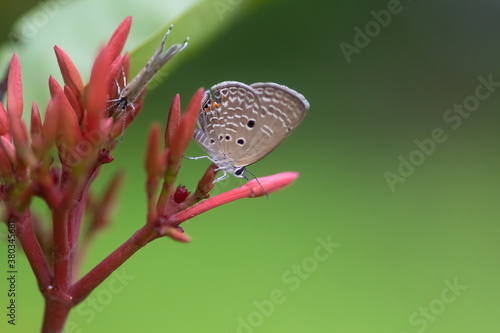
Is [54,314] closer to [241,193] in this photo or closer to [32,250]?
[32,250]

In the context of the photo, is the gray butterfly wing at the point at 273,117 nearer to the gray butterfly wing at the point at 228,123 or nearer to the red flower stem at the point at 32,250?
the gray butterfly wing at the point at 228,123

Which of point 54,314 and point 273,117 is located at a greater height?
point 273,117

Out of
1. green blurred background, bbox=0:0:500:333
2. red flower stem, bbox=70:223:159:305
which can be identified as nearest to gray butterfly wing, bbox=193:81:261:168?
red flower stem, bbox=70:223:159:305

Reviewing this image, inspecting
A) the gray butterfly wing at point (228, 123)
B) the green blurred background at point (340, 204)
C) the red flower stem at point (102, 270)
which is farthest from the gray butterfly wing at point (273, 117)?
the green blurred background at point (340, 204)

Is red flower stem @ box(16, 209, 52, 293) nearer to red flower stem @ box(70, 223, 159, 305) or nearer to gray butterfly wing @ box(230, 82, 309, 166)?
red flower stem @ box(70, 223, 159, 305)

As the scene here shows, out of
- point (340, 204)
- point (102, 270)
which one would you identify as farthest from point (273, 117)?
point (340, 204)

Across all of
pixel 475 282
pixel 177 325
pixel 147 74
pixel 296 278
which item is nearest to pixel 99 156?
pixel 147 74
